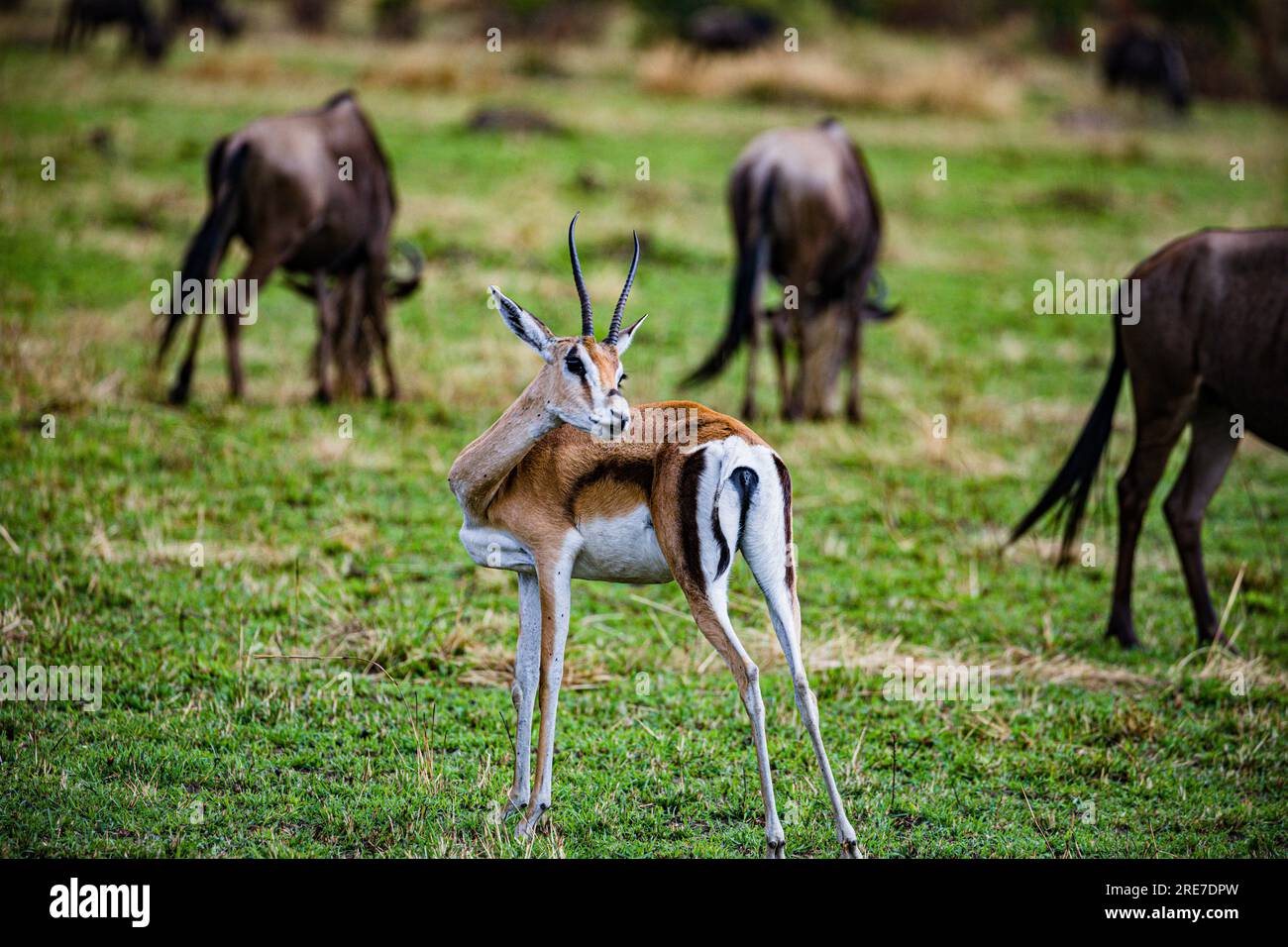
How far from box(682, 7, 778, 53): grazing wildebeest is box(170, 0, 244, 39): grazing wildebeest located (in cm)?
914

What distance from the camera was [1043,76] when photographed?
2969cm

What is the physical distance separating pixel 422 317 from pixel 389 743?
25.3ft

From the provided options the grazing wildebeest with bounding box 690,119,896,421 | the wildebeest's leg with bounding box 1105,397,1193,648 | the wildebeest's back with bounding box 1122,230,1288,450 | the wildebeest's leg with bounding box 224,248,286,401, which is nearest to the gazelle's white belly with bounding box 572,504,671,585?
the wildebeest's leg with bounding box 1105,397,1193,648

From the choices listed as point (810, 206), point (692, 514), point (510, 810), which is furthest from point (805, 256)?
Answer: point (510, 810)

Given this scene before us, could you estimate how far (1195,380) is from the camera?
7.51 meters

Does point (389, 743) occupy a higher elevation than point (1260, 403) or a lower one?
lower

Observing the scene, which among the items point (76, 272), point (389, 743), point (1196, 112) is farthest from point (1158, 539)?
point (1196, 112)

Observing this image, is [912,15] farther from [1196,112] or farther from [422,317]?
[422,317]

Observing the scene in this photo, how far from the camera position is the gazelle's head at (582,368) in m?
4.61

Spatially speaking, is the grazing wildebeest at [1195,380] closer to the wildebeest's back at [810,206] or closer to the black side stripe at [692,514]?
the black side stripe at [692,514]

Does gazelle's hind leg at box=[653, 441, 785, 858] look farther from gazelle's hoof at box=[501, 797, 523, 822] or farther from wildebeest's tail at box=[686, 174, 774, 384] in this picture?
wildebeest's tail at box=[686, 174, 774, 384]

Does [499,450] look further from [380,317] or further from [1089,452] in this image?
[380,317]
